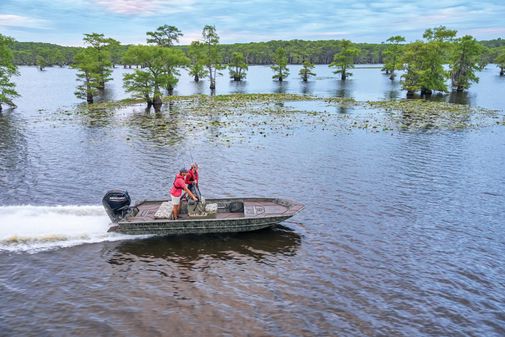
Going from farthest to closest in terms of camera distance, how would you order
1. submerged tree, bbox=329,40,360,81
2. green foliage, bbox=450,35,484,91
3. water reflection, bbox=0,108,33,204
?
1. submerged tree, bbox=329,40,360,81
2. green foliage, bbox=450,35,484,91
3. water reflection, bbox=0,108,33,204

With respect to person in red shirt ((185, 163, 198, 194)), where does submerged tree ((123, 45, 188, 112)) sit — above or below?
above

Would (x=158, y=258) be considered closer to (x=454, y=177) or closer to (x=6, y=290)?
(x=6, y=290)

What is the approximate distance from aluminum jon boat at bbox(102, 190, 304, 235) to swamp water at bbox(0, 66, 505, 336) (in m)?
0.66

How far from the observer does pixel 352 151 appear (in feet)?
116

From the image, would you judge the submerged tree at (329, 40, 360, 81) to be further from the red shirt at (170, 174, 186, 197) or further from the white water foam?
the white water foam

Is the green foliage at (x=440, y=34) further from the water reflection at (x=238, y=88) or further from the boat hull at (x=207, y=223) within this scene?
the boat hull at (x=207, y=223)

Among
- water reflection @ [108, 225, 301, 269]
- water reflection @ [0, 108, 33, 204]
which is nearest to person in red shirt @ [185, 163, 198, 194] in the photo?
water reflection @ [108, 225, 301, 269]

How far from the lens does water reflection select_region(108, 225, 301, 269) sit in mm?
17484

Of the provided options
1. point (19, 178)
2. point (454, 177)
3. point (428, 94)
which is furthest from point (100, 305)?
point (428, 94)

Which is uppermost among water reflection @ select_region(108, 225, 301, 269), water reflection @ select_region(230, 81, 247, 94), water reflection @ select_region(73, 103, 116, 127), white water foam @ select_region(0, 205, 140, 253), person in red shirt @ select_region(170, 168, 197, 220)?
water reflection @ select_region(230, 81, 247, 94)

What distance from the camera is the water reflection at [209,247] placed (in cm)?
1748

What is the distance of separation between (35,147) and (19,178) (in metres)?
10.4

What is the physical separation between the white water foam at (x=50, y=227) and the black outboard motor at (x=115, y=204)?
90 cm

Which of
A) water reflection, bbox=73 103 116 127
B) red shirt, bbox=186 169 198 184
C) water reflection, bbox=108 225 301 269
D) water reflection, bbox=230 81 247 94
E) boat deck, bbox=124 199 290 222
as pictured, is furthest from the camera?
water reflection, bbox=230 81 247 94
